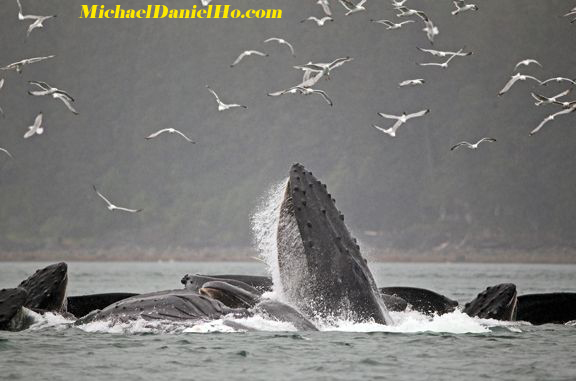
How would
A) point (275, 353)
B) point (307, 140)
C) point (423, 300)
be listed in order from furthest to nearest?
1. point (307, 140)
2. point (423, 300)
3. point (275, 353)

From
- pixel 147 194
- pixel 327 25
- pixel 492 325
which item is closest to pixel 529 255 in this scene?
pixel 147 194

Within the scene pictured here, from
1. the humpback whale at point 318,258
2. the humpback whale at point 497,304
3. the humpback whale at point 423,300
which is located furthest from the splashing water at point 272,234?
the humpback whale at point 497,304

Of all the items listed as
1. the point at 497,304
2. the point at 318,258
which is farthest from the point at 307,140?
the point at 318,258

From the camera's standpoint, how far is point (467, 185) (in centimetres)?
15688

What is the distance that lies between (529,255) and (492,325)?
123m

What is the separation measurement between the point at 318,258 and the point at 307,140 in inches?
6078

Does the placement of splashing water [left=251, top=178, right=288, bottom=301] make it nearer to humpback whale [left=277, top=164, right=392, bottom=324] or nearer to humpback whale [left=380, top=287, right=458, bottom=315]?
humpback whale [left=277, top=164, right=392, bottom=324]

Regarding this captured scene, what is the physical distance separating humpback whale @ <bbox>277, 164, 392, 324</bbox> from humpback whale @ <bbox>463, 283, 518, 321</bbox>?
138 inches

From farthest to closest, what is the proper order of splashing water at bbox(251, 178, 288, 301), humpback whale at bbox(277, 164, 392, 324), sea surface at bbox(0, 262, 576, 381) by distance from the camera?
splashing water at bbox(251, 178, 288, 301) < humpback whale at bbox(277, 164, 392, 324) < sea surface at bbox(0, 262, 576, 381)

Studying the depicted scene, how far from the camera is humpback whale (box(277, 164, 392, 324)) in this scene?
525 inches

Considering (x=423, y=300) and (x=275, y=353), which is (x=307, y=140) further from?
(x=275, y=353)

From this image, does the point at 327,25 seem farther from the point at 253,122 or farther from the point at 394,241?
the point at 394,241

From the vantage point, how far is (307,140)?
168 m

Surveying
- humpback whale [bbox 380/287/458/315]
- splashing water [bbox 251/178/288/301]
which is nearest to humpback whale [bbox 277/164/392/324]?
splashing water [bbox 251/178/288/301]
